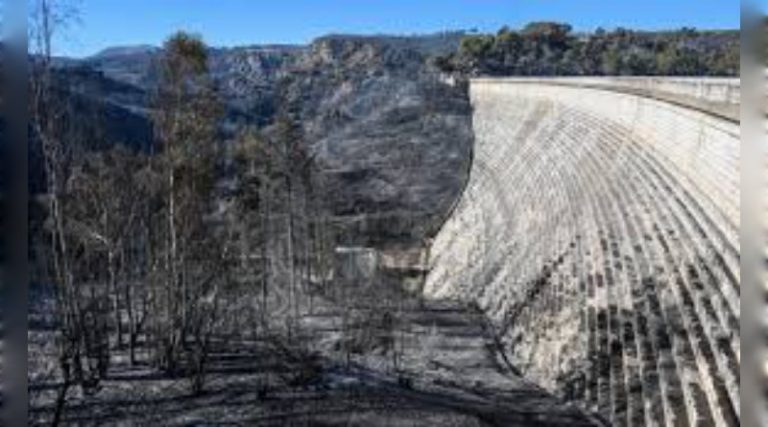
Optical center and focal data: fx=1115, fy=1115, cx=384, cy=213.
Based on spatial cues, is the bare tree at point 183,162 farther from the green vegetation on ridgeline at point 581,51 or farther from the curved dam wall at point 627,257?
the green vegetation on ridgeline at point 581,51

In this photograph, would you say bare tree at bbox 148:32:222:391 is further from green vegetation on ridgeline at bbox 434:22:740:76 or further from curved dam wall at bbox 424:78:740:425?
green vegetation on ridgeline at bbox 434:22:740:76

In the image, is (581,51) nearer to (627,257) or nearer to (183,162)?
(183,162)

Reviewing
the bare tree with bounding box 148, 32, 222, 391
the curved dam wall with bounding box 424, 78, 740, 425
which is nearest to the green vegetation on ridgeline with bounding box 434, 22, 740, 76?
the curved dam wall with bounding box 424, 78, 740, 425

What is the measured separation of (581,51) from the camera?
308ft

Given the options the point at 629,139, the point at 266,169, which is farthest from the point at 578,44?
the point at 629,139

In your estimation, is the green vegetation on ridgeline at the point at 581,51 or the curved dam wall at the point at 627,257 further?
the green vegetation on ridgeline at the point at 581,51

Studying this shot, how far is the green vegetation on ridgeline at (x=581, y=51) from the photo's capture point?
3159 inches

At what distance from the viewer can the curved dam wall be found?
47.8 feet

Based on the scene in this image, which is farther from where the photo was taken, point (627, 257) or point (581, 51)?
point (581, 51)

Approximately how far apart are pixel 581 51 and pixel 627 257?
7625cm

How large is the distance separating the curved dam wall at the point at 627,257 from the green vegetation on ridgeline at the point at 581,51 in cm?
4171

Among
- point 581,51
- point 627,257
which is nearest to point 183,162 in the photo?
point 627,257

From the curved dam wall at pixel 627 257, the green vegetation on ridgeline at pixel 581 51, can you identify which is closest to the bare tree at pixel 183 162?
the curved dam wall at pixel 627 257

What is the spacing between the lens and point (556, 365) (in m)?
21.4
